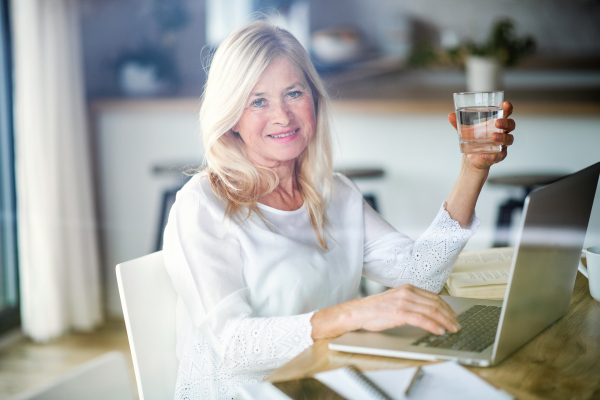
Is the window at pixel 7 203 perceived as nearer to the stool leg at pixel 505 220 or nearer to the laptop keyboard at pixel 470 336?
the stool leg at pixel 505 220

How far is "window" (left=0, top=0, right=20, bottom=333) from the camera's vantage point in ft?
7.97

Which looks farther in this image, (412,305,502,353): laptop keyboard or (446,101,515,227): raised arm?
(446,101,515,227): raised arm

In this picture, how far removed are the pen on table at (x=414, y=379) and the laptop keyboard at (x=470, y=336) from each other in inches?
3.3

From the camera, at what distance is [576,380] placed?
693mm

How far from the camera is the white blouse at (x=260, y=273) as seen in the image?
0.92m

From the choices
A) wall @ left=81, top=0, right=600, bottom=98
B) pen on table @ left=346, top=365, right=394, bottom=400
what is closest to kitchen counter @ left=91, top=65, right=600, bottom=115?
wall @ left=81, top=0, right=600, bottom=98

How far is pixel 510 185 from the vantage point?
2.21 meters

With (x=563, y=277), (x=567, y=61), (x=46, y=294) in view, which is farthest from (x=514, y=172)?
(x=567, y=61)

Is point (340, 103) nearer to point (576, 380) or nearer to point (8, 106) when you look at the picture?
point (8, 106)

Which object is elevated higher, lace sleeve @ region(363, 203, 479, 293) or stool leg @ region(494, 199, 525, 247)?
lace sleeve @ region(363, 203, 479, 293)

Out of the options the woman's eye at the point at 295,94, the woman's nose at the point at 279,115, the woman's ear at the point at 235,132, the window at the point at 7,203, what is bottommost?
the window at the point at 7,203

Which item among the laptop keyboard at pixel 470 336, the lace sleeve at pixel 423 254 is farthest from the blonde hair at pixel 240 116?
the laptop keyboard at pixel 470 336

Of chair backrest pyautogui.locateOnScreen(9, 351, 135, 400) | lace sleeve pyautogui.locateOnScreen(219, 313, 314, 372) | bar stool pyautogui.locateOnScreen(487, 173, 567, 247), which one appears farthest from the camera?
bar stool pyautogui.locateOnScreen(487, 173, 567, 247)

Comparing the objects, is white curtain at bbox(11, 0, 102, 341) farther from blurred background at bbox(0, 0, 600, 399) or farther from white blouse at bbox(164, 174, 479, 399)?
white blouse at bbox(164, 174, 479, 399)
